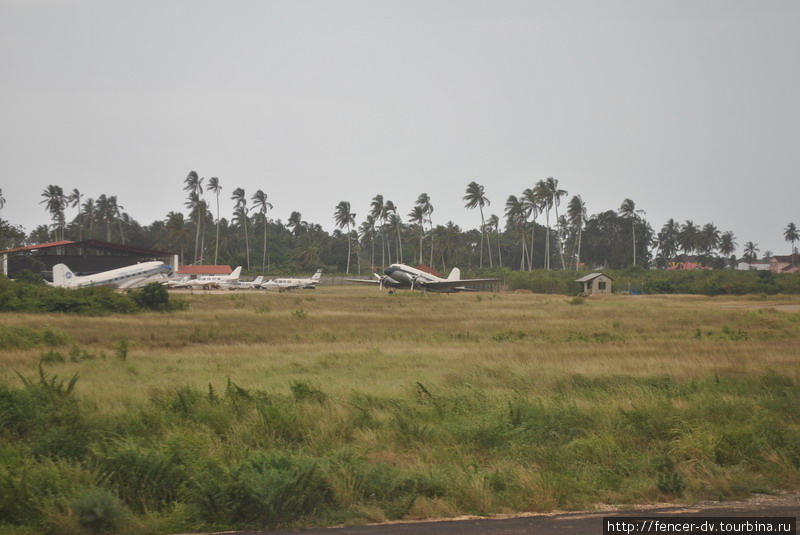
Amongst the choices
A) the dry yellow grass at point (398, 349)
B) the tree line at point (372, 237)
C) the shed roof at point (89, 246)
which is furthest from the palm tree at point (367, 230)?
the dry yellow grass at point (398, 349)

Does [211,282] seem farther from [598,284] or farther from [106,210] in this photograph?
[106,210]

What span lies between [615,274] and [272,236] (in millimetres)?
83531

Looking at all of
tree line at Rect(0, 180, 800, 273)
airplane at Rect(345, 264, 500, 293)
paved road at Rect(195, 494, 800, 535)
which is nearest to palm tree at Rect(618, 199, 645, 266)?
tree line at Rect(0, 180, 800, 273)

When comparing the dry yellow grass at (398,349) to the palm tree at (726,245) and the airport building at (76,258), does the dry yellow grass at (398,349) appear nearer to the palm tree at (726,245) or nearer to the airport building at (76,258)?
the airport building at (76,258)

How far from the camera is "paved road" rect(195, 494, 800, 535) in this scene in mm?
7789

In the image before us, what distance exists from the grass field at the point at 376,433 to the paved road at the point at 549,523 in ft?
1.41

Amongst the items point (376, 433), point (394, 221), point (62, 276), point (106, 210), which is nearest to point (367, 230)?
point (394, 221)

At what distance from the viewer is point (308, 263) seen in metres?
142

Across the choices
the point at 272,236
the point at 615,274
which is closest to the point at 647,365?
the point at 615,274

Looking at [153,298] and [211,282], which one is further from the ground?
[211,282]

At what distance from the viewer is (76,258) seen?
90.5m

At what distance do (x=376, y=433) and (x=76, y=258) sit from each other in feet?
291

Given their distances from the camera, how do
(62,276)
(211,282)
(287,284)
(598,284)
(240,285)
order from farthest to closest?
(240,285), (211,282), (287,284), (598,284), (62,276)

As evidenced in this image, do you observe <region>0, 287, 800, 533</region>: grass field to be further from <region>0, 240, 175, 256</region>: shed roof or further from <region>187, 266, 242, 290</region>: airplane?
<region>0, 240, 175, 256</region>: shed roof
